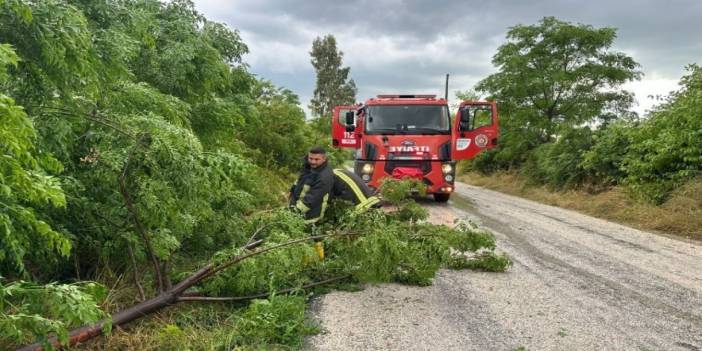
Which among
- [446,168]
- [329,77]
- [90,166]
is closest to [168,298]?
[90,166]

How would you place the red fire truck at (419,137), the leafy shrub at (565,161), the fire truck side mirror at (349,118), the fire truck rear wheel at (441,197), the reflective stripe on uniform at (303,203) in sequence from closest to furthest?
the reflective stripe on uniform at (303,203)
the red fire truck at (419,137)
the fire truck side mirror at (349,118)
the fire truck rear wheel at (441,197)
the leafy shrub at (565,161)

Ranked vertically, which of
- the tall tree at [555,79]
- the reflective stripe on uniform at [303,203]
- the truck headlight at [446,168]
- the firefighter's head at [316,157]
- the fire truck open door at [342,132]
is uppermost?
the tall tree at [555,79]

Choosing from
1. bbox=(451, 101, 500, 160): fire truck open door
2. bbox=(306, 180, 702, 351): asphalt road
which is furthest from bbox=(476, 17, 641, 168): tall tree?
bbox=(306, 180, 702, 351): asphalt road

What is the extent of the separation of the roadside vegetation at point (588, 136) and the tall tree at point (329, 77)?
27.2 metres

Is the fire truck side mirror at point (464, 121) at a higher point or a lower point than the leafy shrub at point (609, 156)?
higher

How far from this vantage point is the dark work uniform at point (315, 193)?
5.37 meters

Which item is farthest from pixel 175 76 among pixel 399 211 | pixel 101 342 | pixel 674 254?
pixel 674 254

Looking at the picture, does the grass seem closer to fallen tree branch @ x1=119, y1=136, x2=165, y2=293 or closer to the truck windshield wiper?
the truck windshield wiper

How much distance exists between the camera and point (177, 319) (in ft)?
12.4

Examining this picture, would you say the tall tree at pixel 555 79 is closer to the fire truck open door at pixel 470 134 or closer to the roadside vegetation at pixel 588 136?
the roadside vegetation at pixel 588 136

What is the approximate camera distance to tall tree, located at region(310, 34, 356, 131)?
4899 centimetres

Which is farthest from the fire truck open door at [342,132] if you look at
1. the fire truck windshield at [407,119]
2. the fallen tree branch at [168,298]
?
the fallen tree branch at [168,298]

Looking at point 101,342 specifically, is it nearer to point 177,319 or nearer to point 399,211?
point 177,319

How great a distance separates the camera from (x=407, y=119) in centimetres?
1134
